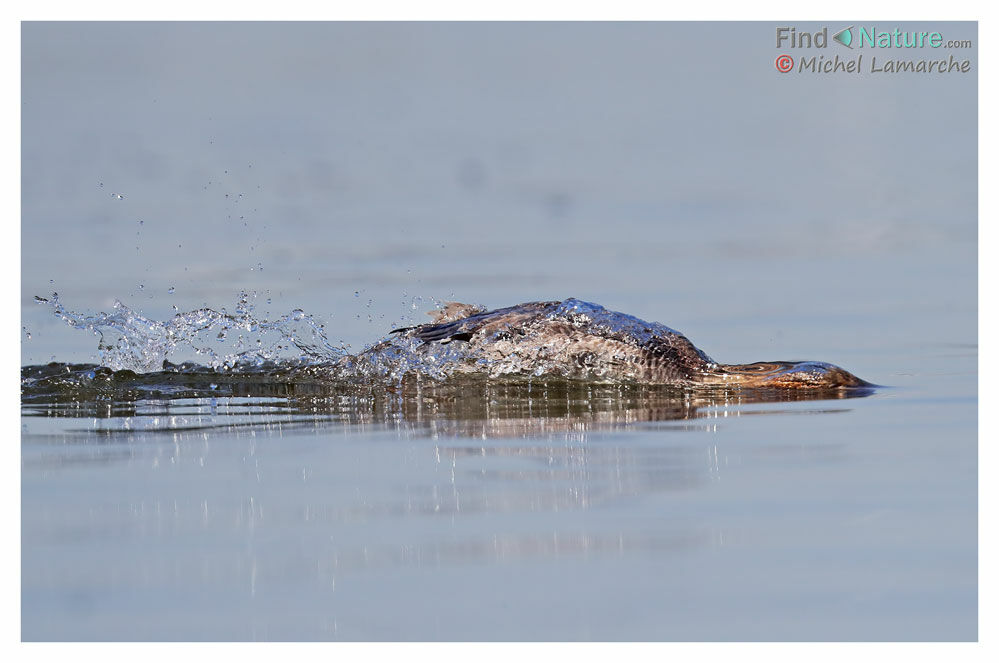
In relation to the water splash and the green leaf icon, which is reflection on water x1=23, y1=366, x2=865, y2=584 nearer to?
the water splash

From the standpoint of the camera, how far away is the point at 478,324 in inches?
367

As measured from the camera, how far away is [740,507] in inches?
188

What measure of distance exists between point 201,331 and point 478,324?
2056mm

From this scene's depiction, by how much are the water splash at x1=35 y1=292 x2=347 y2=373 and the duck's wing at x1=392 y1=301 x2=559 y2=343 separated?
0.59 metres

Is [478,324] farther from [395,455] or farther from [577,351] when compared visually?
[395,455]

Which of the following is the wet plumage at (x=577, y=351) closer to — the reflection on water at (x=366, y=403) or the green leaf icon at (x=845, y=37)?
the reflection on water at (x=366, y=403)

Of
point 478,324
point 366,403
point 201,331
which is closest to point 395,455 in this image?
point 366,403

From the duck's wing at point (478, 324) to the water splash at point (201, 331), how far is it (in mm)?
587

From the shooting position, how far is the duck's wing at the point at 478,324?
363 inches

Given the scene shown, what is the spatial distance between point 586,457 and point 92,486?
194 centimetres

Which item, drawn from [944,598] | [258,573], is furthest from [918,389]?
[258,573]

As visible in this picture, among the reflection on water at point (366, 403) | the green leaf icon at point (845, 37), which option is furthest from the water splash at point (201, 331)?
the green leaf icon at point (845, 37)

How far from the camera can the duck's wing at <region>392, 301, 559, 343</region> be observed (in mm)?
9227
